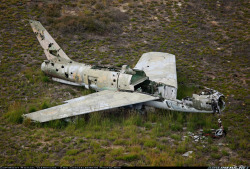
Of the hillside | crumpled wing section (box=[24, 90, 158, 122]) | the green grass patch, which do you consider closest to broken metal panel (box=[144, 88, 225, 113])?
the hillside

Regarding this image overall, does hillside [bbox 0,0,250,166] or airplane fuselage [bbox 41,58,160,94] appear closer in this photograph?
hillside [bbox 0,0,250,166]

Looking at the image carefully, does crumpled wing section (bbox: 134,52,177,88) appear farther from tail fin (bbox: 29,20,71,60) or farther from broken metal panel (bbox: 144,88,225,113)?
tail fin (bbox: 29,20,71,60)

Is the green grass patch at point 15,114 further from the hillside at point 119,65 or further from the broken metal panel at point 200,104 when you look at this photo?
the broken metal panel at point 200,104

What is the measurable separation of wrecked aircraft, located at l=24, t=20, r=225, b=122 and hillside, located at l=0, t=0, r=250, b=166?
58 centimetres

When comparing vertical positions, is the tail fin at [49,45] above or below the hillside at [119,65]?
above

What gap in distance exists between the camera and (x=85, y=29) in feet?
83.3

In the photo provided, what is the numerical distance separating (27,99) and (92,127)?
5.09 metres

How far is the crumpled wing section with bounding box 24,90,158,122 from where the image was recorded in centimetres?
1478

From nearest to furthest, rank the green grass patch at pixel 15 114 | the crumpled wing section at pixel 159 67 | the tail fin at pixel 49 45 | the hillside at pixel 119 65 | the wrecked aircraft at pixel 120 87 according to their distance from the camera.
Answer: the hillside at pixel 119 65 → the wrecked aircraft at pixel 120 87 → the green grass patch at pixel 15 114 → the crumpled wing section at pixel 159 67 → the tail fin at pixel 49 45

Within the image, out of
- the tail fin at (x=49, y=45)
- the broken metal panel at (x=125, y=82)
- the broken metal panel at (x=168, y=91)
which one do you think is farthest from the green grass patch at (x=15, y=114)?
the broken metal panel at (x=168, y=91)

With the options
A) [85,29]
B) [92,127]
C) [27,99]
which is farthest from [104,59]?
[92,127]

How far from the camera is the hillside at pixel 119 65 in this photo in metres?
12.9

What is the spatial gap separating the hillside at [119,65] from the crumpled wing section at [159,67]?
3.91 ft

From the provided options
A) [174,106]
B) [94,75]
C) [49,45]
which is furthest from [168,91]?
[49,45]
